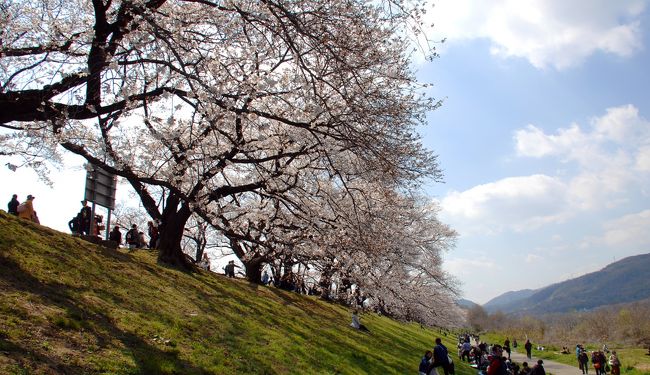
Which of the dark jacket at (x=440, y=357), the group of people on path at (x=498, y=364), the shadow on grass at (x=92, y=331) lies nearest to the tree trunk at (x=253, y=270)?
the dark jacket at (x=440, y=357)

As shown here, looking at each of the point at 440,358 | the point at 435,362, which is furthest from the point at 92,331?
the point at 440,358

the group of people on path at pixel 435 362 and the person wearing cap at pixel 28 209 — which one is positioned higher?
the person wearing cap at pixel 28 209

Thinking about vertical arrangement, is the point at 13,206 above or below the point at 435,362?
above

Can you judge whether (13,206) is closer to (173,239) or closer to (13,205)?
(13,205)

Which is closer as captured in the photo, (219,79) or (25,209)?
(219,79)

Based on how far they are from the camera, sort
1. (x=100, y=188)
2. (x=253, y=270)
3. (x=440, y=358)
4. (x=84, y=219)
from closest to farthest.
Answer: (x=440, y=358) → (x=100, y=188) → (x=84, y=219) → (x=253, y=270)

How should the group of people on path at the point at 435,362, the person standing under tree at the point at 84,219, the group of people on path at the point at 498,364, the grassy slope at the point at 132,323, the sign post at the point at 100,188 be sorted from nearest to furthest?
1. the grassy slope at the point at 132,323
2. the group of people on path at the point at 498,364
3. the group of people on path at the point at 435,362
4. the sign post at the point at 100,188
5. the person standing under tree at the point at 84,219

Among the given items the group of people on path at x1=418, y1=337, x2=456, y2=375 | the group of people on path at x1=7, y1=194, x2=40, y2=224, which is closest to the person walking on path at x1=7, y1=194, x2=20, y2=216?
the group of people on path at x1=7, y1=194, x2=40, y2=224

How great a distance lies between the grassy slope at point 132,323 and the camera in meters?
7.45

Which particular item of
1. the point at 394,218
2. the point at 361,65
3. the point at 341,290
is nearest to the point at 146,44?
the point at 361,65

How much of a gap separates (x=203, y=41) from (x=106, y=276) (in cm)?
607

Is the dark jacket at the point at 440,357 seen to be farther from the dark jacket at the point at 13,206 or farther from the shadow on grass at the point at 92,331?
the dark jacket at the point at 13,206

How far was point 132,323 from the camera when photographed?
950 cm

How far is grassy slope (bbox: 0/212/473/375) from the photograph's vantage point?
7.45 metres
